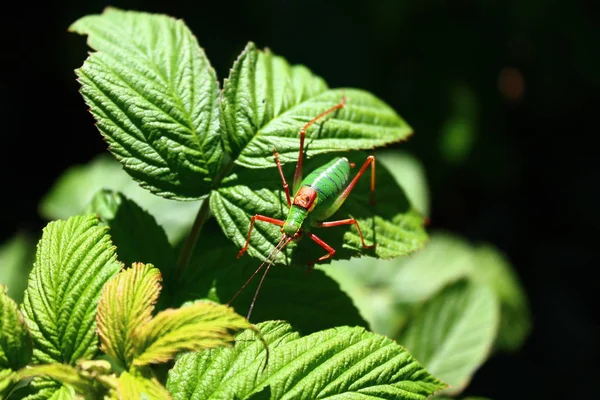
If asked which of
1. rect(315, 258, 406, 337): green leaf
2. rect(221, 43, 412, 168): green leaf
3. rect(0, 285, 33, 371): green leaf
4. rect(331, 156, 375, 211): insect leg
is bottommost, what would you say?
rect(315, 258, 406, 337): green leaf

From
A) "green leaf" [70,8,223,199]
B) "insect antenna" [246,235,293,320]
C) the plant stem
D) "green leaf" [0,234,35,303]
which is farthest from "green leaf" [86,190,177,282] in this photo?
"green leaf" [0,234,35,303]

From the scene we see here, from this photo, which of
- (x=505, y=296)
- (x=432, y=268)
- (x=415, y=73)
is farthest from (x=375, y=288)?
(x=415, y=73)

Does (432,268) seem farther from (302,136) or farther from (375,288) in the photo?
(302,136)

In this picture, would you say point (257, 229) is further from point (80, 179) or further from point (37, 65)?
point (37, 65)

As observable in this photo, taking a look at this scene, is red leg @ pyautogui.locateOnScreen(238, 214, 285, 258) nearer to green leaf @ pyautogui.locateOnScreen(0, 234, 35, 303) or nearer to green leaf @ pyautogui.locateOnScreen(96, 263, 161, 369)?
green leaf @ pyautogui.locateOnScreen(96, 263, 161, 369)

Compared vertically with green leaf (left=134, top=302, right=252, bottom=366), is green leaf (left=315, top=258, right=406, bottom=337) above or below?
below

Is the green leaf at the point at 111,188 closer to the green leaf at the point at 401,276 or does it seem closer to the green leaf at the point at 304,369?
the green leaf at the point at 401,276

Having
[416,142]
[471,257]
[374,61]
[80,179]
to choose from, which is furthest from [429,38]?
[80,179]

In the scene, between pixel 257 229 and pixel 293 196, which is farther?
pixel 293 196
